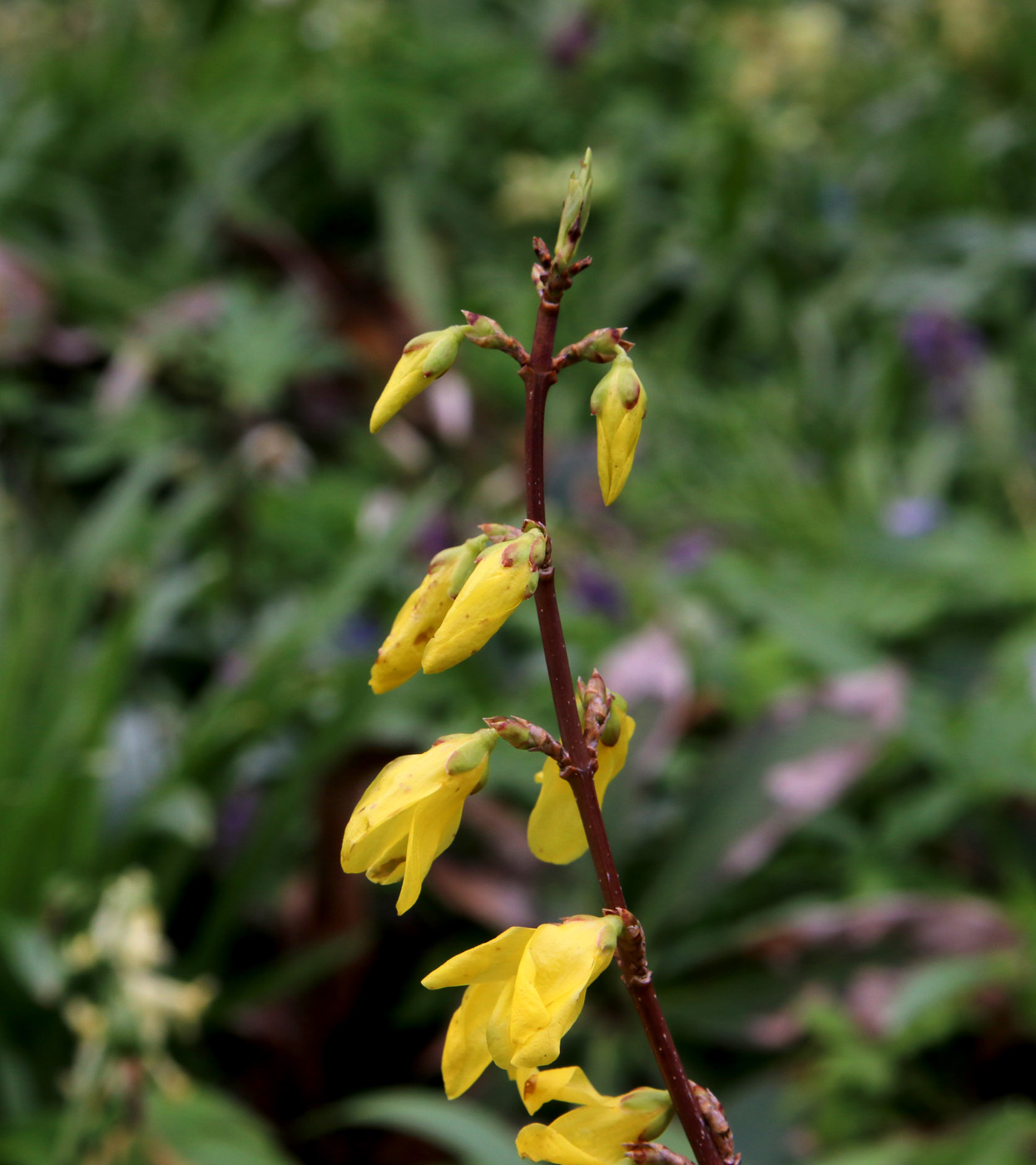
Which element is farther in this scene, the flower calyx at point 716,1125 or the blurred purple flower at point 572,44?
the blurred purple flower at point 572,44

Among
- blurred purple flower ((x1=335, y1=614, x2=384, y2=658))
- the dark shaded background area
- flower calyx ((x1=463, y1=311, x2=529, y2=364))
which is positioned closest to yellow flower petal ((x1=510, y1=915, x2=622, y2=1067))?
flower calyx ((x1=463, y1=311, x2=529, y2=364))

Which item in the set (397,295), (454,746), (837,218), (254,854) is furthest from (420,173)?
(454,746)

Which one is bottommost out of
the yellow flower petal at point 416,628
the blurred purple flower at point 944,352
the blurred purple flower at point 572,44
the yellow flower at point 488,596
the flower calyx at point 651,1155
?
the flower calyx at point 651,1155

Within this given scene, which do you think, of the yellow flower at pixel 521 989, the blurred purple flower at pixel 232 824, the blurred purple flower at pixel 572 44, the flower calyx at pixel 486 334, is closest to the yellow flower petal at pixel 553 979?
the yellow flower at pixel 521 989

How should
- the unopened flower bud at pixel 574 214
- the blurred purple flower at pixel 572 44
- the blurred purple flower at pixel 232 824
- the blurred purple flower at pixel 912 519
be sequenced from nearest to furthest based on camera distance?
the unopened flower bud at pixel 574 214 < the blurred purple flower at pixel 232 824 < the blurred purple flower at pixel 912 519 < the blurred purple flower at pixel 572 44

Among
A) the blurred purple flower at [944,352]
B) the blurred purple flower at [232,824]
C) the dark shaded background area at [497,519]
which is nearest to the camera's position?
the dark shaded background area at [497,519]

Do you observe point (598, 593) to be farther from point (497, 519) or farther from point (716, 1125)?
point (716, 1125)

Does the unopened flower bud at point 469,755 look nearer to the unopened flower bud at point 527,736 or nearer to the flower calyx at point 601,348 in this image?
the unopened flower bud at point 527,736
